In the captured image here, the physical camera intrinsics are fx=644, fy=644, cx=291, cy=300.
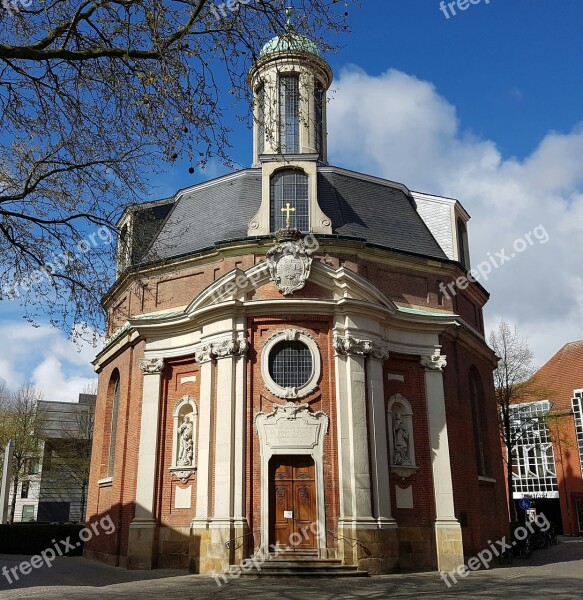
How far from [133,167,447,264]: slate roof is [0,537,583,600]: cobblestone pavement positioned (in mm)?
9731

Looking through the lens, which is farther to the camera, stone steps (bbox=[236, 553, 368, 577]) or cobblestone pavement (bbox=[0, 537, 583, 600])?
stone steps (bbox=[236, 553, 368, 577])

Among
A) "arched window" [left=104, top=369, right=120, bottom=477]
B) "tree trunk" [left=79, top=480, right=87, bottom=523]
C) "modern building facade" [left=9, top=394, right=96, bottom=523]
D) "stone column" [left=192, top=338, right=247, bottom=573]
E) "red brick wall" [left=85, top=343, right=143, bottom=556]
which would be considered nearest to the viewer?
"stone column" [left=192, top=338, right=247, bottom=573]

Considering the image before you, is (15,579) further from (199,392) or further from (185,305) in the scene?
(185,305)

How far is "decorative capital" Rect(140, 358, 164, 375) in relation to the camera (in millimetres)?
20380

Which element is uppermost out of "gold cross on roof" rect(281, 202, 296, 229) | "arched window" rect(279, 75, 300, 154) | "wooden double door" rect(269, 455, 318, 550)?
"arched window" rect(279, 75, 300, 154)

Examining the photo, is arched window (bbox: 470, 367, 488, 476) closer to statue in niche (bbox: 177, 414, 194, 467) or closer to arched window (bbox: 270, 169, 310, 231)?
arched window (bbox: 270, 169, 310, 231)

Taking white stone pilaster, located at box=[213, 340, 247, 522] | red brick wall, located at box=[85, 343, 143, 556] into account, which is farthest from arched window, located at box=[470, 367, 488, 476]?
red brick wall, located at box=[85, 343, 143, 556]

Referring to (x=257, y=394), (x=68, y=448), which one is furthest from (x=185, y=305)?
(x=68, y=448)

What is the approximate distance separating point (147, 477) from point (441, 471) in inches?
346

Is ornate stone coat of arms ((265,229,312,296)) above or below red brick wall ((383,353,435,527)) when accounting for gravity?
above

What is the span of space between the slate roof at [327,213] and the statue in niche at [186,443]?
215 inches

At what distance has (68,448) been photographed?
143 ft

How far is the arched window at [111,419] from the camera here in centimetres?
2328

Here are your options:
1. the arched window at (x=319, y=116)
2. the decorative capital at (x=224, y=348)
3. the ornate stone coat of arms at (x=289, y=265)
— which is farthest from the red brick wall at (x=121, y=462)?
the arched window at (x=319, y=116)
